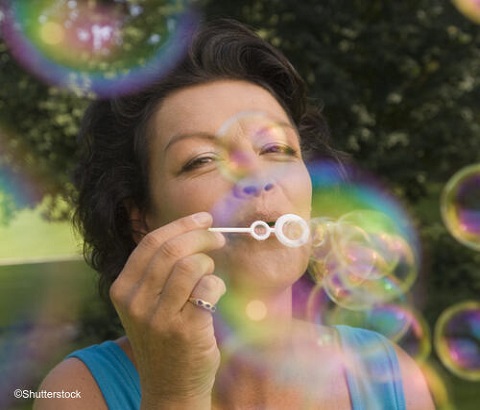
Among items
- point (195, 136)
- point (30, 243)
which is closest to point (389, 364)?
point (195, 136)

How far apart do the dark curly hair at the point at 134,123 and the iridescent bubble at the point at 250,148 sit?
0.67 ft

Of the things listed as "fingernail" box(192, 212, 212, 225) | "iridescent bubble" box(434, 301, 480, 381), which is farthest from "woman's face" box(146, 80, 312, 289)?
"iridescent bubble" box(434, 301, 480, 381)

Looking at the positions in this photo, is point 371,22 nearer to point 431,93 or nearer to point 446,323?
point 431,93

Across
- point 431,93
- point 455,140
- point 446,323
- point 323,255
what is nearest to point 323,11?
point 431,93

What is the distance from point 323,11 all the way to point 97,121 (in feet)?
16.0

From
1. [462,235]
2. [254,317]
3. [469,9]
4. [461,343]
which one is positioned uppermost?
[254,317]

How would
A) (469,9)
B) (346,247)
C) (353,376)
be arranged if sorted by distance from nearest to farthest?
(353,376)
(346,247)
(469,9)

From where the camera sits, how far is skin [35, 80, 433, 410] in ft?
3.88

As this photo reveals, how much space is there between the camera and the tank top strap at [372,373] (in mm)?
1725

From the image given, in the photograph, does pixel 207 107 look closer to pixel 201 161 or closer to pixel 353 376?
pixel 201 161

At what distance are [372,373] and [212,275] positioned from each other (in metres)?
0.78

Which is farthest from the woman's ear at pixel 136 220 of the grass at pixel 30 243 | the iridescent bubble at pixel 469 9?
the grass at pixel 30 243

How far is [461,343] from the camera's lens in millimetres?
3670

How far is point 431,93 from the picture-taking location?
22.1 ft
